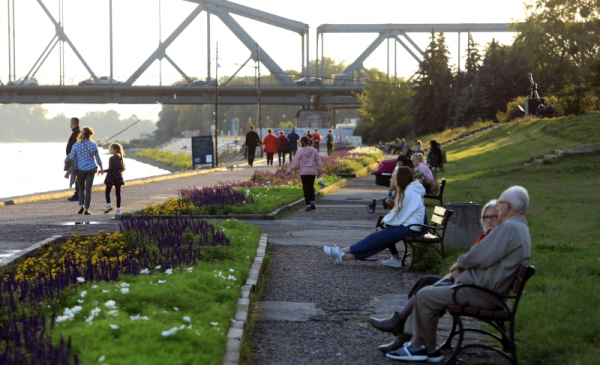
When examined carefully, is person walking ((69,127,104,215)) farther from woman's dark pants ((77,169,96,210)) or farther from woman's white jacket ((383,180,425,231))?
woman's white jacket ((383,180,425,231))

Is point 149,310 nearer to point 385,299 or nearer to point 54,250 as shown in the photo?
point 385,299

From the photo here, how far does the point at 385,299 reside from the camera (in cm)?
807

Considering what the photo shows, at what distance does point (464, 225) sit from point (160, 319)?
562 cm

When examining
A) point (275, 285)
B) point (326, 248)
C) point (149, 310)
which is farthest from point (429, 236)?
point (149, 310)

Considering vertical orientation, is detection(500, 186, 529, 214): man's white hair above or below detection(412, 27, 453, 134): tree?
below

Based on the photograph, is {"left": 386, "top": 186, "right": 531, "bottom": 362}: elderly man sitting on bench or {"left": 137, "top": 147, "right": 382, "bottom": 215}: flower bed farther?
{"left": 137, "top": 147, "right": 382, "bottom": 215}: flower bed

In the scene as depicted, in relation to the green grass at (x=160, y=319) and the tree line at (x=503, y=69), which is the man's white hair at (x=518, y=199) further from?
the tree line at (x=503, y=69)

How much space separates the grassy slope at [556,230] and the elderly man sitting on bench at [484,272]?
2.33ft

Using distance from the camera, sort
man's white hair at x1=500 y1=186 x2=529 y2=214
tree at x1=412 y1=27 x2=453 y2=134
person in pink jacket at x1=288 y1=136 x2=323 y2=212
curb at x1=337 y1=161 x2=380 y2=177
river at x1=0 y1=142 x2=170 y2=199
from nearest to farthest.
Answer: man's white hair at x1=500 y1=186 x2=529 y2=214
person in pink jacket at x1=288 y1=136 x2=323 y2=212
curb at x1=337 y1=161 x2=380 y2=177
river at x1=0 y1=142 x2=170 y2=199
tree at x1=412 y1=27 x2=453 y2=134

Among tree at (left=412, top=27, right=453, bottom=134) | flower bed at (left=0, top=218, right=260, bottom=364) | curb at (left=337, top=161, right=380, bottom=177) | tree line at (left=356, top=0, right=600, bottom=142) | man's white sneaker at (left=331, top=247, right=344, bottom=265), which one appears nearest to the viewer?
flower bed at (left=0, top=218, right=260, bottom=364)

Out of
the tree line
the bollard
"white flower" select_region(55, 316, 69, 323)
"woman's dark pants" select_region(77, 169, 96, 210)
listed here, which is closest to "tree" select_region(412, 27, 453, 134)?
the tree line

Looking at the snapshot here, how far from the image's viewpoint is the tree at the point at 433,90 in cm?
7325

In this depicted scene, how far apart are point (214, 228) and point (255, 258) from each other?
174 centimetres

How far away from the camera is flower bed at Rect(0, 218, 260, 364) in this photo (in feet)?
16.1
